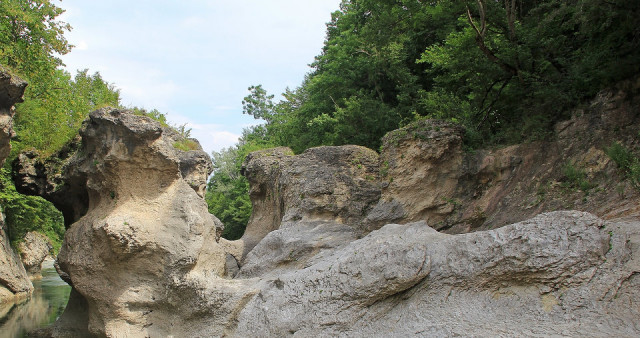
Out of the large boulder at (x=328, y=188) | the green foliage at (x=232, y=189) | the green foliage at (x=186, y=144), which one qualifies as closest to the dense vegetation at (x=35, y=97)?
the green foliage at (x=186, y=144)

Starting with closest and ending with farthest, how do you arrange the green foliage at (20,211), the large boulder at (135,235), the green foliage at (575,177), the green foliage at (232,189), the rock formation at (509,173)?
the rock formation at (509,173) < the green foliage at (575,177) < the large boulder at (135,235) < the green foliage at (20,211) < the green foliage at (232,189)

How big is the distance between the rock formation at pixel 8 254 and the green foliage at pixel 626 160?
13639 mm

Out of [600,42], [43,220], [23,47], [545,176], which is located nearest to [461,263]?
[545,176]

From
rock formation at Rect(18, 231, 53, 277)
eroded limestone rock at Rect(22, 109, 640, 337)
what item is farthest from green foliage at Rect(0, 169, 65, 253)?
eroded limestone rock at Rect(22, 109, 640, 337)

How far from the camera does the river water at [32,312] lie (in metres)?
15.9

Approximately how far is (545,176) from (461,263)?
188 inches

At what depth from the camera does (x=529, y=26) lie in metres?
13.6

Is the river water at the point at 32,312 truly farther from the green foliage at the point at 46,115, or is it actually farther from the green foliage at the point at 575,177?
the green foliage at the point at 575,177

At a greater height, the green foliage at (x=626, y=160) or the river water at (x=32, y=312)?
the green foliage at (x=626, y=160)

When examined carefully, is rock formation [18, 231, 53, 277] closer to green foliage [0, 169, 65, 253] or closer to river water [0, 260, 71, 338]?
green foliage [0, 169, 65, 253]

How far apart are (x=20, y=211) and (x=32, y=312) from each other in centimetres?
652

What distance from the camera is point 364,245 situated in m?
9.26

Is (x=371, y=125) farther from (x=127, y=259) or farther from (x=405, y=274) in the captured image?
(x=405, y=274)

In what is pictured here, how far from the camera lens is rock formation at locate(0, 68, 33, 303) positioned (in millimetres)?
12492
